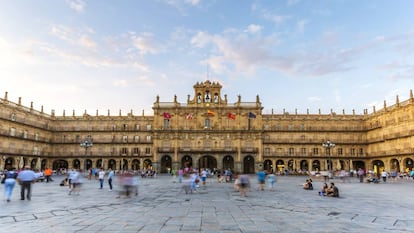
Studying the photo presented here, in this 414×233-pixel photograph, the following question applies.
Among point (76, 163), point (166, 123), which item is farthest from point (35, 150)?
point (166, 123)

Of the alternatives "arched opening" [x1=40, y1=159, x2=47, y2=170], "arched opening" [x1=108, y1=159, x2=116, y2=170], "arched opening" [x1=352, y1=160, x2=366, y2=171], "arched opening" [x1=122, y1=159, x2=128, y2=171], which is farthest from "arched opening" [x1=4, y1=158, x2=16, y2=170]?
"arched opening" [x1=352, y1=160, x2=366, y2=171]

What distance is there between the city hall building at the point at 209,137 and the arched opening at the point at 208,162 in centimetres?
19

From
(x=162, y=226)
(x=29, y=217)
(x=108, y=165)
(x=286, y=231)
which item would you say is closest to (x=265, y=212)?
(x=286, y=231)

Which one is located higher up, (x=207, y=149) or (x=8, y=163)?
(x=207, y=149)

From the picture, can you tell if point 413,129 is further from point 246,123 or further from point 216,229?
point 216,229

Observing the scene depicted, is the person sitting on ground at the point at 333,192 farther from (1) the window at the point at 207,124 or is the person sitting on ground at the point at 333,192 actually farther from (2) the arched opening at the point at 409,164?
(1) the window at the point at 207,124

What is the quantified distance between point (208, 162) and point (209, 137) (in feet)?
19.9

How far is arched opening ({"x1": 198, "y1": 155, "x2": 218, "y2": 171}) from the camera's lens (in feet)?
202

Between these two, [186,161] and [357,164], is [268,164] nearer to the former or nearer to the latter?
[186,161]

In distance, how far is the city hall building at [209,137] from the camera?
5684cm

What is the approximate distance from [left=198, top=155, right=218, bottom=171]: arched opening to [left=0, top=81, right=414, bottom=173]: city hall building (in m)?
0.19

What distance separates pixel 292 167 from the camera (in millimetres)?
64188

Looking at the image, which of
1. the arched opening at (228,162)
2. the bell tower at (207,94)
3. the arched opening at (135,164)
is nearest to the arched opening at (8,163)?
the arched opening at (135,164)

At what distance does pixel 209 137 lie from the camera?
59719mm
